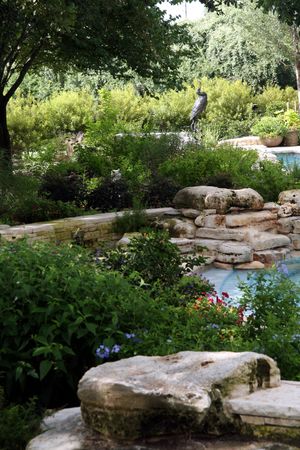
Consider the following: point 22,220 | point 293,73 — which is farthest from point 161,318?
point 293,73

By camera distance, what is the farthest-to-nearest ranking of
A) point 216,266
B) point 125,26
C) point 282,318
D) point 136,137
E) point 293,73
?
1. point 293,73
2. point 136,137
3. point 125,26
4. point 216,266
5. point 282,318

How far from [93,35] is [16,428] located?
10.8 m

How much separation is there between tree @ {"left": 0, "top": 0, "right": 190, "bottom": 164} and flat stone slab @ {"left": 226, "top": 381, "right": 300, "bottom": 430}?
9.59 m

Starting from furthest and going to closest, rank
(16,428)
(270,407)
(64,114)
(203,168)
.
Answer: (64,114)
(203,168)
(16,428)
(270,407)

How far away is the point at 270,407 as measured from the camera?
2.80 meters

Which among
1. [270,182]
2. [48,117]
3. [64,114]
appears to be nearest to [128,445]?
[270,182]

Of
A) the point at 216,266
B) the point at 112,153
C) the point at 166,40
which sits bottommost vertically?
the point at 216,266

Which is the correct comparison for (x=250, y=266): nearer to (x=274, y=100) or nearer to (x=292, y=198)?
(x=292, y=198)

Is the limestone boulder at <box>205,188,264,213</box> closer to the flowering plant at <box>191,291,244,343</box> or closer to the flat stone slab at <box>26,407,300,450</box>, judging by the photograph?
the flowering plant at <box>191,291,244,343</box>

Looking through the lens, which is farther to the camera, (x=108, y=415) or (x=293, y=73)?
(x=293, y=73)

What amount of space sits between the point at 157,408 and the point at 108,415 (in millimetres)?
214

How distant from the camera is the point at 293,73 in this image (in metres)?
A: 32.8

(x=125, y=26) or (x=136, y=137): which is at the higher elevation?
(x=125, y=26)

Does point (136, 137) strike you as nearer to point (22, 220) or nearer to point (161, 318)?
point (22, 220)
